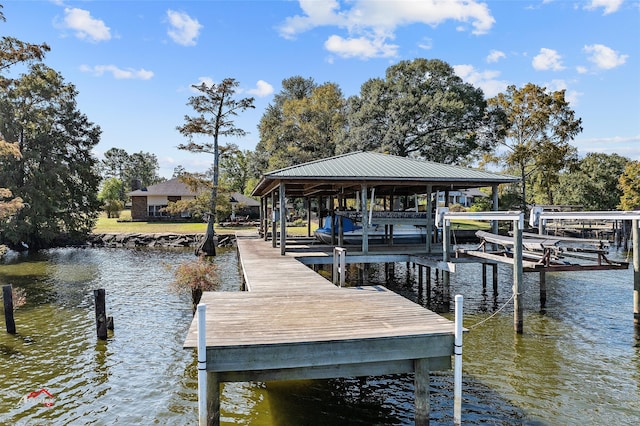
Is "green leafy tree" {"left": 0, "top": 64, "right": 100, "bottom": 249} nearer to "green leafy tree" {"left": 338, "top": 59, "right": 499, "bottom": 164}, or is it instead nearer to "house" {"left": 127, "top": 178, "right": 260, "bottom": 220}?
"house" {"left": 127, "top": 178, "right": 260, "bottom": 220}

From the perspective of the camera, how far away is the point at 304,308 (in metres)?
6.94

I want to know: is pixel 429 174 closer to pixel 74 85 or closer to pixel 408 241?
pixel 408 241

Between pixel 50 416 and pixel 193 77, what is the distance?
87.4 feet

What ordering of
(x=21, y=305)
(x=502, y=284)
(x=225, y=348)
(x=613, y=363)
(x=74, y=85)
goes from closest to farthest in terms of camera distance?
(x=225, y=348)
(x=613, y=363)
(x=21, y=305)
(x=502, y=284)
(x=74, y=85)

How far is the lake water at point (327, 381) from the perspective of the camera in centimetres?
671

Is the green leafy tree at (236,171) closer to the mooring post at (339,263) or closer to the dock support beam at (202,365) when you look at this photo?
the mooring post at (339,263)

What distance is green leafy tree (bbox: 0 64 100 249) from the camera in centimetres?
2731

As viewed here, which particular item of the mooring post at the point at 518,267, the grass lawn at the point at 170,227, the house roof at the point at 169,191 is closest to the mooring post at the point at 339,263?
the mooring post at the point at 518,267

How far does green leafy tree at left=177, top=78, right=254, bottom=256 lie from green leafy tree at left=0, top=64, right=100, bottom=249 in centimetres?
912

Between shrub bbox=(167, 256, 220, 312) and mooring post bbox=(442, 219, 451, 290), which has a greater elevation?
mooring post bbox=(442, 219, 451, 290)

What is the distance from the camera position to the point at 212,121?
30.4 m

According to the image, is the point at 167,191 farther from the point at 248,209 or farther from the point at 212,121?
the point at 212,121

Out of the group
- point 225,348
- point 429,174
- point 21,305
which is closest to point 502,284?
point 429,174

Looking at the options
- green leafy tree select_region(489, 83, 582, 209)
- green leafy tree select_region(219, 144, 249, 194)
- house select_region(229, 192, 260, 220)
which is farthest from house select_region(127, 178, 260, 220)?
green leafy tree select_region(489, 83, 582, 209)
